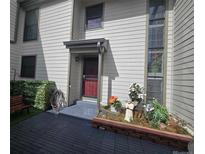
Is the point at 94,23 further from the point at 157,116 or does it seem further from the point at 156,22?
the point at 157,116

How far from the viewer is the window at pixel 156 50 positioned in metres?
4.94

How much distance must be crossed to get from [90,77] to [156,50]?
308 cm

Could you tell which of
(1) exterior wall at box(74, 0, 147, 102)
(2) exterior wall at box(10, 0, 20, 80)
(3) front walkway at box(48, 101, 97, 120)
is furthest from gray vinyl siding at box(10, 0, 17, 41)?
(3) front walkway at box(48, 101, 97, 120)

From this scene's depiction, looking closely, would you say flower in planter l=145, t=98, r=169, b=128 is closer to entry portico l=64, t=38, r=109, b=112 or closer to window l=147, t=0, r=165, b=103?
window l=147, t=0, r=165, b=103

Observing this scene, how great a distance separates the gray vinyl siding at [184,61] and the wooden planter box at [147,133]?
1.63ft

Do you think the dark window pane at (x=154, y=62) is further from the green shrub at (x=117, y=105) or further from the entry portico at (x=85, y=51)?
the entry portico at (x=85, y=51)

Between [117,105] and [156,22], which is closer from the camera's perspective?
[117,105]

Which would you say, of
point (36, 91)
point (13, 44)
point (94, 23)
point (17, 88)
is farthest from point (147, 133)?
point (13, 44)

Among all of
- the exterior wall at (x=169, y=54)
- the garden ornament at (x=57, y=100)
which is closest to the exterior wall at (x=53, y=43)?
A: the garden ornament at (x=57, y=100)

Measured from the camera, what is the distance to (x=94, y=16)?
251 inches

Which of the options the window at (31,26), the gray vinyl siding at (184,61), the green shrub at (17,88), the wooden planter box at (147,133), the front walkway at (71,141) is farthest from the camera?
the window at (31,26)

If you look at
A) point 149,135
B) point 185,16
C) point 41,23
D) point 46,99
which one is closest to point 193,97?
point 149,135

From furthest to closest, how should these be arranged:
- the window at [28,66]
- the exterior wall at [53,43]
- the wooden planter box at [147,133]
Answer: the window at [28,66] < the exterior wall at [53,43] < the wooden planter box at [147,133]

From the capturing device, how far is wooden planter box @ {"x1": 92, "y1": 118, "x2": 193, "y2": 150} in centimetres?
317
